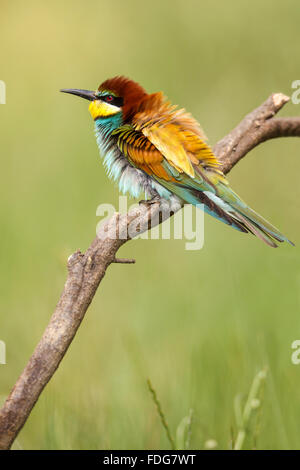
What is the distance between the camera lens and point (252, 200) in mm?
3162

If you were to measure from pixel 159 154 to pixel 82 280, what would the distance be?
1.51ft

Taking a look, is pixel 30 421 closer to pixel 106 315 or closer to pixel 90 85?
pixel 106 315

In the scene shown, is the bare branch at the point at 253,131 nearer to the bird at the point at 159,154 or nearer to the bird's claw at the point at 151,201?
the bird at the point at 159,154

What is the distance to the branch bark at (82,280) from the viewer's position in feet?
4.02

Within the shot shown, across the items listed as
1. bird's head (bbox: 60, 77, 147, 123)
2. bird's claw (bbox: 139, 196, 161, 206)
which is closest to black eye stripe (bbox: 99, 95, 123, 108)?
bird's head (bbox: 60, 77, 147, 123)

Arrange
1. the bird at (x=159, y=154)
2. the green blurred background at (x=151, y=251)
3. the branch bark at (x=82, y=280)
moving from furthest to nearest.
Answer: the green blurred background at (x=151, y=251)
the bird at (x=159, y=154)
the branch bark at (x=82, y=280)

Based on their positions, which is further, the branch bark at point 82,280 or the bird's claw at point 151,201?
the bird's claw at point 151,201

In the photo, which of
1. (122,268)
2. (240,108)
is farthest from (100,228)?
(240,108)

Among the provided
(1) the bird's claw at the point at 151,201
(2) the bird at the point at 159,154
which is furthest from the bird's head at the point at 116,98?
(1) the bird's claw at the point at 151,201

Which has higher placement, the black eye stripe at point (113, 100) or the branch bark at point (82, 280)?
the black eye stripe at point (113, 100)

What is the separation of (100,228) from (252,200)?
174 cm

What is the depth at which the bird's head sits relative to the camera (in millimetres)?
1801

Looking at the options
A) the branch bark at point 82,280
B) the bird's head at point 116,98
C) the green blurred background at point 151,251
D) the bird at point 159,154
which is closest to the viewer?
the branch bark at point 82,280

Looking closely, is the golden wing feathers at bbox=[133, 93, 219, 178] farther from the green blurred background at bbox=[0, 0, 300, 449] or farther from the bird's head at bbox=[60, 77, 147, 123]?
the green blurred background at bbox=[0, 0, 300, 449]
